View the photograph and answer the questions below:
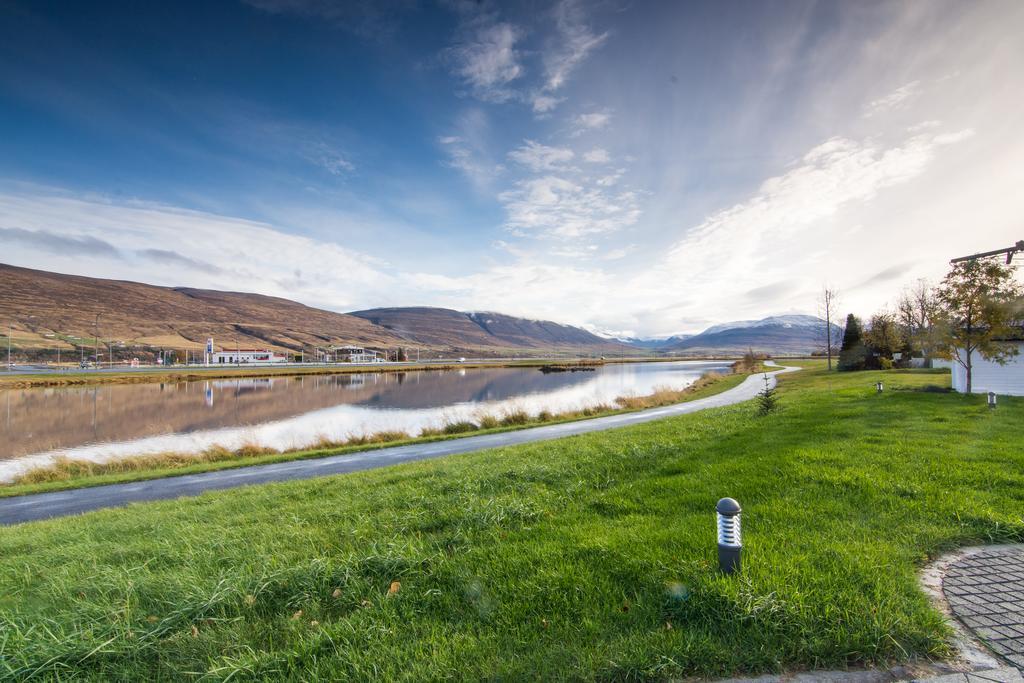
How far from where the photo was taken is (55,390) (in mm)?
42000

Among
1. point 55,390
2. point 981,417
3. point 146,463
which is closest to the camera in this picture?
point 981,417

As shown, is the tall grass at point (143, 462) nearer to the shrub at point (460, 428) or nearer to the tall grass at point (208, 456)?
the tall grass at point (208, 456)

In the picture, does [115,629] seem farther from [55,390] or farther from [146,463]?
[55,390]

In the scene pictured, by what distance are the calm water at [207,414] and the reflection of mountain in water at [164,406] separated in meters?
0.06

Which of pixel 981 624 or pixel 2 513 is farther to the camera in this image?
pixel 2 513

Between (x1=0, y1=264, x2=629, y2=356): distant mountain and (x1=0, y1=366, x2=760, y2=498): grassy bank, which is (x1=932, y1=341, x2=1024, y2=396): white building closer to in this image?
(x1=0, y1=366, x2=760, y2=498): grassy bank

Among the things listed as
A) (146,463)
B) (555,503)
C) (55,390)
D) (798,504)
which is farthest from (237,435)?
(55,390)

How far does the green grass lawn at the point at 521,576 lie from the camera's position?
315cm

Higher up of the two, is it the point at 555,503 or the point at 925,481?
the point at 925,481

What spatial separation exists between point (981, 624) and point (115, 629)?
671cm

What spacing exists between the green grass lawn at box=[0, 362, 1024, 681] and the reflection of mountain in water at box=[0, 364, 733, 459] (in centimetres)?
2080

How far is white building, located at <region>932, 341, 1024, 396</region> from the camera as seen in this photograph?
60.1ft

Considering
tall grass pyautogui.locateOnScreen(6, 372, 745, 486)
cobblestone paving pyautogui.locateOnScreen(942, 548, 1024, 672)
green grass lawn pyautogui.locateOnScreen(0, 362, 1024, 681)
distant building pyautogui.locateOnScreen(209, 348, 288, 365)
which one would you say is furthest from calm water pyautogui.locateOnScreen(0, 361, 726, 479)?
distant building pyautogui.locateOnScreen(209, 348, 288, 365)

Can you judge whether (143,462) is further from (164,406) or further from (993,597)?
(164,406)
